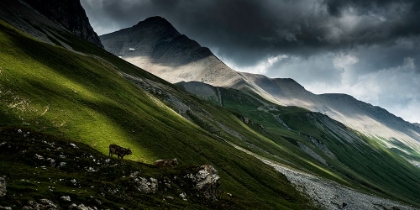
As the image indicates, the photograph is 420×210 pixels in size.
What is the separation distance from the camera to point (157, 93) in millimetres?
155375

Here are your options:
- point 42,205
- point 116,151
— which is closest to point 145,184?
point 42,205

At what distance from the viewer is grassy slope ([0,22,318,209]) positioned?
5984cm

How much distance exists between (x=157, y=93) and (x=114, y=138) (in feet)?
296

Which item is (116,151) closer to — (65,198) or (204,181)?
(204,181)

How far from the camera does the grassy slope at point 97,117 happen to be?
59844 mm

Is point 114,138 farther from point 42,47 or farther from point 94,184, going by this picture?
point 42,47

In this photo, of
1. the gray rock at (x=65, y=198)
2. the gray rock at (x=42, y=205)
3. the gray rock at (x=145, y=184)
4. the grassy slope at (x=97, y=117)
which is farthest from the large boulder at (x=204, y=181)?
the gray rock at (x=42, y=205)

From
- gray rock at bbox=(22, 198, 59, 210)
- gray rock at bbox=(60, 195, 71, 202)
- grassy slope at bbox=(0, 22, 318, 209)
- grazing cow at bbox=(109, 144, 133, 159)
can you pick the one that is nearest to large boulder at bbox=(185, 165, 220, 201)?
grassy slope at bbox=(0, 22, 318, 209)

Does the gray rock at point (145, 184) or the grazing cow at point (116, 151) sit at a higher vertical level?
the gray rock at point (145, 184)

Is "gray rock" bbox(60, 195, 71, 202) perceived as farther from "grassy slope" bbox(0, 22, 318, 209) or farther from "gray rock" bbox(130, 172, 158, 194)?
"grassy slope" bbox(0, 22, 318, 209)

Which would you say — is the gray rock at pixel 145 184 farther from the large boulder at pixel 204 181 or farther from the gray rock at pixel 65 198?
the gray rock at pixel 65 198

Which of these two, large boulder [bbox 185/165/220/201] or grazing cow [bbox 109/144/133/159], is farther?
grazing cow [bbox 109/144/133/159]

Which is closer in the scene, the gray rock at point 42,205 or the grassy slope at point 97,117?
the gray rock at point 42,205

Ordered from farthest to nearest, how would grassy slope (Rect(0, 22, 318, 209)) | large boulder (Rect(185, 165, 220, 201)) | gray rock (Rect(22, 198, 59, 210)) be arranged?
1. grassy slope (Rect(0, 22, 318, 209))
2. large boulder (Rect(185, 165, 220, 201))
3. gray rock (Rect(22, 198, 59, 210))
